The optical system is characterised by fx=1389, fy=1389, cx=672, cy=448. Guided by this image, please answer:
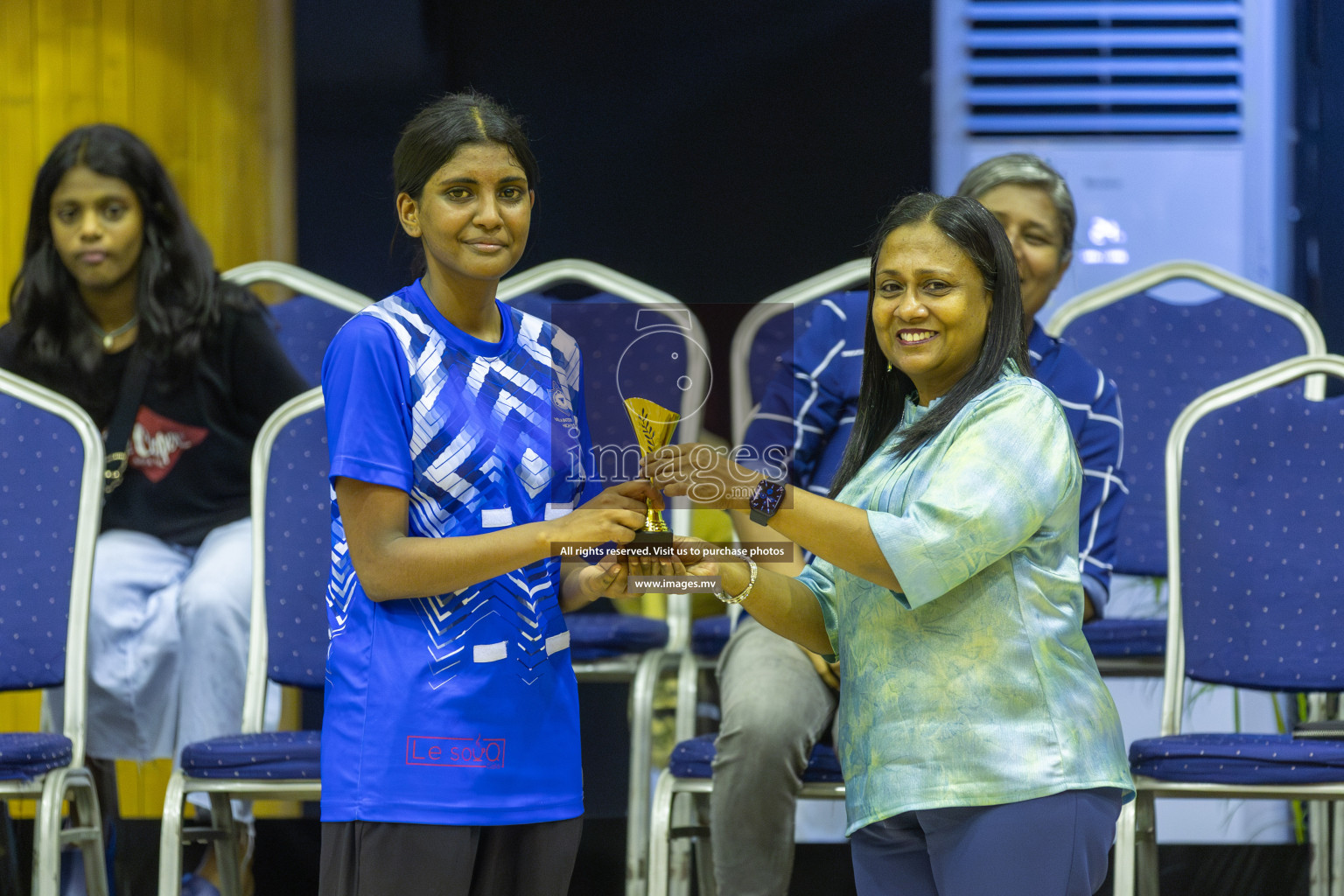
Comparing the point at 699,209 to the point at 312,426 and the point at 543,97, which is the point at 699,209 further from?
the point at 312,426

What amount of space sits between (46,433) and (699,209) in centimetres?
163

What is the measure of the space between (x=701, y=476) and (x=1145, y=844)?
110 cm

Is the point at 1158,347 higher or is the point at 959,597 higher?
the point at 1158,347

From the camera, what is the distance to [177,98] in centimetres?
335

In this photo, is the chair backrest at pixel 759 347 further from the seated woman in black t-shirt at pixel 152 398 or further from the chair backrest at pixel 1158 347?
the seated woman in black t-shirt at pixel 152 398

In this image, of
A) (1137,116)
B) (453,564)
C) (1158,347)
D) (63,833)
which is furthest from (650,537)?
(1137,116)

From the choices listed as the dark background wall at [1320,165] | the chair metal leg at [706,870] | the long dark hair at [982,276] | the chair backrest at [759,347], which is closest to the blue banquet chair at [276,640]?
the chair metal leg at [706,870]

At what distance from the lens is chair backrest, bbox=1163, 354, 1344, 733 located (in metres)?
2.17

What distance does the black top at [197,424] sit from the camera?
8.60 feet

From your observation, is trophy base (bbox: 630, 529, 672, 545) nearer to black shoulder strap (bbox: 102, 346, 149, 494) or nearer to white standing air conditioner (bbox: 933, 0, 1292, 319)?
black shoulder strap (bbox: 102, 346, 149, 494)

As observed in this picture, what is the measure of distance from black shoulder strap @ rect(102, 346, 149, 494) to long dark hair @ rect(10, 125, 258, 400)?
0.03m

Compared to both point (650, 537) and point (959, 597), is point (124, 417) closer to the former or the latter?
point (650, 537)

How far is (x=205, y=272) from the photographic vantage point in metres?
2.72

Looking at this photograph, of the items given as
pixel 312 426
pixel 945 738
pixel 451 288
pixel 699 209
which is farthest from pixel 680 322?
pixel 699 209
